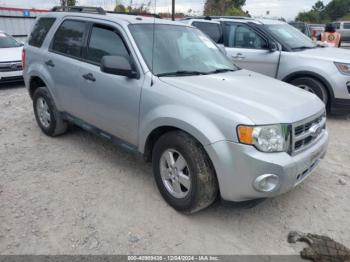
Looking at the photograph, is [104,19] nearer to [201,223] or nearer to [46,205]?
[46,205]

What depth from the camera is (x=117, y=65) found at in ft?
11.2

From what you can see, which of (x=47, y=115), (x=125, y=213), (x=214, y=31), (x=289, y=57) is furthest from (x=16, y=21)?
(x=125, y=213)

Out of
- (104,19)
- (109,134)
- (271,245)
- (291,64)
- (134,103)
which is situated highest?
(104,19)

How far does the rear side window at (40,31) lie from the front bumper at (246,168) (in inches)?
137

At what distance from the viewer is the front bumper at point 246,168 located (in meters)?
2.74

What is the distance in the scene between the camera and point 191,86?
327cm

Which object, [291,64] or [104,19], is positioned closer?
[104,19]

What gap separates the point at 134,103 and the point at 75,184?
47.0 inches

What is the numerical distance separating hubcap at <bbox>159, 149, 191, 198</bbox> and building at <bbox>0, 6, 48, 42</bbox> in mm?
16315

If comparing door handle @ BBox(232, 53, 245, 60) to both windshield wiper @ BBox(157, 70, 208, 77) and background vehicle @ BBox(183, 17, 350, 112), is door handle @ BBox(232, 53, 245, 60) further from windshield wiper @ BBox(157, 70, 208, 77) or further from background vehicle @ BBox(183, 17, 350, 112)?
windshield wiper @ BBox(157, 70, 208, 77)

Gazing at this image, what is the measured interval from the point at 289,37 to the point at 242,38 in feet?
3.23

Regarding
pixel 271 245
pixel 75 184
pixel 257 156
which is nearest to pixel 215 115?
pixel 257 156

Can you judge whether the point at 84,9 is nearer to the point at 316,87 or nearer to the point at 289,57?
the point at 289,57

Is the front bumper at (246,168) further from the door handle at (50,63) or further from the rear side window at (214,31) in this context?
the rear side window at (214,31)
